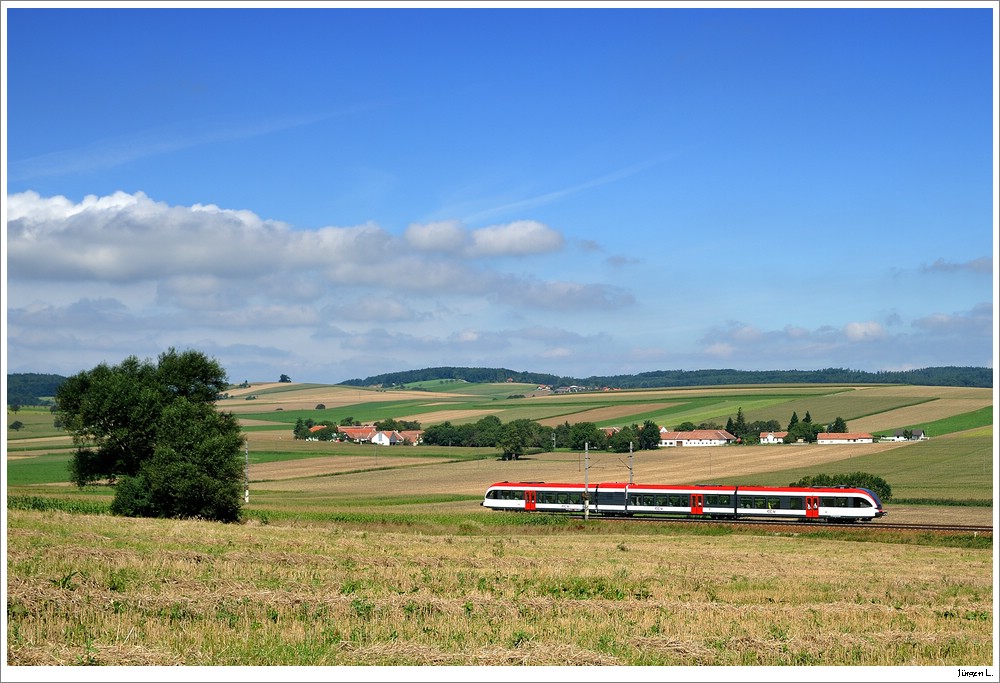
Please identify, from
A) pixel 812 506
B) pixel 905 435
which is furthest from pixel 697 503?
pixel 905 435

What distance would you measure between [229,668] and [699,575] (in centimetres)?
1872

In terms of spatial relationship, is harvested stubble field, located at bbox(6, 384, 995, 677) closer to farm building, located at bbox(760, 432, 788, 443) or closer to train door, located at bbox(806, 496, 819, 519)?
train door, located at bbox(806, 496, 819, 519)

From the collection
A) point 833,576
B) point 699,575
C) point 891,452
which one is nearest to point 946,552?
point 833,576

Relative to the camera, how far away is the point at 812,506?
62.5 metres

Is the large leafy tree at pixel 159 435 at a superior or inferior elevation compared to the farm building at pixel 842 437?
superior

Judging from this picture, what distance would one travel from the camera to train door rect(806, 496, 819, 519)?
2454 inches

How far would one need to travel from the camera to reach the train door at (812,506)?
6234 cm

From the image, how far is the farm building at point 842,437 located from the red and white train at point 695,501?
6427cm

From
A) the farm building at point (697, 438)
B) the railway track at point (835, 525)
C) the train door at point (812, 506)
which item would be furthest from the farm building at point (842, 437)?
the railway track at point (835, 525)

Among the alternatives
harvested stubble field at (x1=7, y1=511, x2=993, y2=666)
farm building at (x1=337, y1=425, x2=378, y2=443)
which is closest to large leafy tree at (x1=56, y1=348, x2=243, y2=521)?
harvested stubble field at (x1=7, y1=511, x2=993, y2=666)

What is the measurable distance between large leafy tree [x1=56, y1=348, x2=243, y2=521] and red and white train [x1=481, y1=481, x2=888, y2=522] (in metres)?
22.7

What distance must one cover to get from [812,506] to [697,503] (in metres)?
7.76

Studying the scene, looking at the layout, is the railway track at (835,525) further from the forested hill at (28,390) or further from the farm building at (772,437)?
the forested hill at (28,390)

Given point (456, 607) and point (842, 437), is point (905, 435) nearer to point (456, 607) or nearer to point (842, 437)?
point (842, 437)
